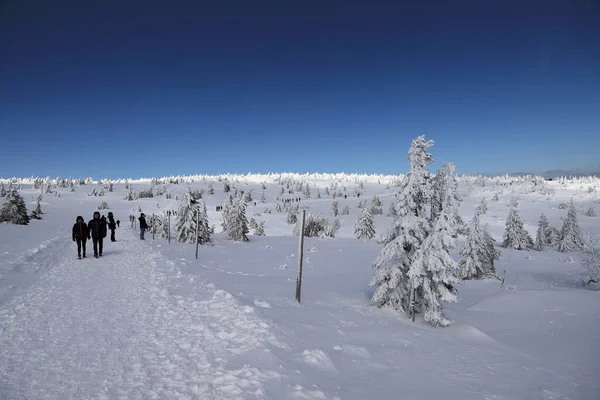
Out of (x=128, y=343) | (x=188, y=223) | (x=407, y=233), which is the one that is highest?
(x=407, y=233)

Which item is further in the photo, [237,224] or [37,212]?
[37,212]

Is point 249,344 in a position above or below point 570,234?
above

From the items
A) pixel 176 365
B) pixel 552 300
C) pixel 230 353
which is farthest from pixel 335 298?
pixel 552 300

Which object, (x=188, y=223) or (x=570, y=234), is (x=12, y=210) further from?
(x=570, y=234)

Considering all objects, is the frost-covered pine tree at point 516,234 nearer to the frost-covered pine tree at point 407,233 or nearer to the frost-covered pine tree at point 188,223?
the frost-covered pine tree at point 188,223

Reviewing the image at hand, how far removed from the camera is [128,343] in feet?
19.1

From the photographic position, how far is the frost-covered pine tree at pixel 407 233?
10227mm

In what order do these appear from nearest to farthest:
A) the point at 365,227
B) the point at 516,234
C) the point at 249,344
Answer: the point at 249,344 → the point at 516,234 → the point at 365,227

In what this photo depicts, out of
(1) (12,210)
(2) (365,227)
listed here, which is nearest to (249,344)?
(1) (12,210)

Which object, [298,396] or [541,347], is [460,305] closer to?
[541,347]

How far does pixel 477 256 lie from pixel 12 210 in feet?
189

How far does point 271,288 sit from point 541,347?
953 cm

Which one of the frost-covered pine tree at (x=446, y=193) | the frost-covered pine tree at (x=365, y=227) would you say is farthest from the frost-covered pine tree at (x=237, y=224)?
the frost-covered pine tree at (x=365, y=227)

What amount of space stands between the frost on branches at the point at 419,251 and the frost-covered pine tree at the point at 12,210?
51.1m
